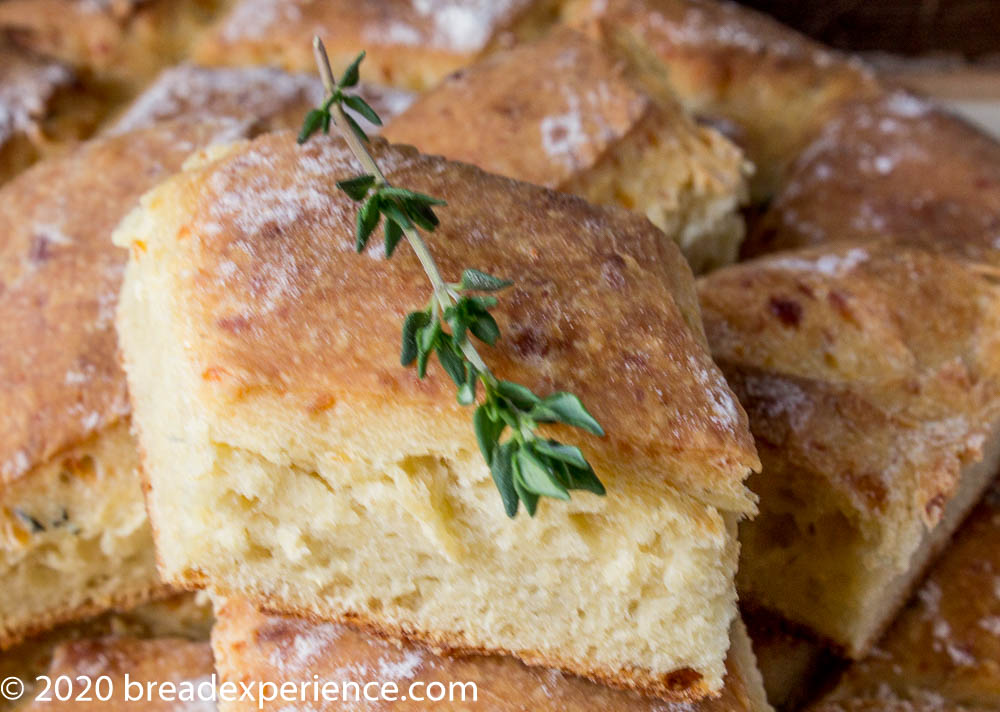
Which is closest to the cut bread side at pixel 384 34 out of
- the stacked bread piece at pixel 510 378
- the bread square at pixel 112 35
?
the stacked bread piece at pixel 510 378

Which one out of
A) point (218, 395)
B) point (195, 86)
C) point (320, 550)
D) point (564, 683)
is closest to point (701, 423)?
point (564, 683)

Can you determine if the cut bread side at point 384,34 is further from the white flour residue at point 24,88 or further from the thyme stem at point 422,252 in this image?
the thyme stem at point 422,252

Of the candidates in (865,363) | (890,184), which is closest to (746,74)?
(890,184)

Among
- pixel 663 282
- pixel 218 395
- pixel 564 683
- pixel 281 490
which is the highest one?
pixel 663 282

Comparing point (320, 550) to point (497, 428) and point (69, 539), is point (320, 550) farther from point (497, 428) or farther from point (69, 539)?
point (69, 539)

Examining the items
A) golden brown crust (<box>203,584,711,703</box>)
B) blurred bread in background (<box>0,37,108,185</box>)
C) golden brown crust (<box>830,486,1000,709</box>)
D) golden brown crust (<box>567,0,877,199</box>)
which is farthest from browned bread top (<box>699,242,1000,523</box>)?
blurred bread in background (<box>0,37,108,185</box>)

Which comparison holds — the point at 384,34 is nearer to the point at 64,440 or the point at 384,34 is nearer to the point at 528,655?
the point at 64,440
